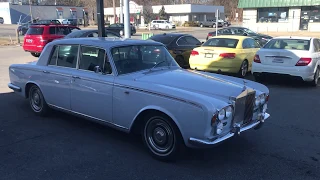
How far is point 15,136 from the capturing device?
5.22m

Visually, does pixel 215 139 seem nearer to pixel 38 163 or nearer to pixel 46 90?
pixel 38 163

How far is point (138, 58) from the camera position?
506cm

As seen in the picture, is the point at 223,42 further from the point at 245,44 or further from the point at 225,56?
the point at 225,56

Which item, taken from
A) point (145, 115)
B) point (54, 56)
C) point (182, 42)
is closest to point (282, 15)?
point (182, 42)

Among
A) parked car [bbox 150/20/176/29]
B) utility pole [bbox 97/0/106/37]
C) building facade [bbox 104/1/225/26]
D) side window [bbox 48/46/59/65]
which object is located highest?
building facade [bbox 104/1/225/26]

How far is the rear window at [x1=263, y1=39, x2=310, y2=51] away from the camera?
9359 millimetres

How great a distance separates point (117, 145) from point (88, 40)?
188cm

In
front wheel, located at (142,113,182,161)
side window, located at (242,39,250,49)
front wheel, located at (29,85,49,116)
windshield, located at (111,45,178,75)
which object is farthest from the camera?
side window, located at (242,39,250,49)

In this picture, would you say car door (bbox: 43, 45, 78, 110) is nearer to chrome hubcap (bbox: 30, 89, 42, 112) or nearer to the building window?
chrome hubcap (bbox: 30, 89, 42, 112)

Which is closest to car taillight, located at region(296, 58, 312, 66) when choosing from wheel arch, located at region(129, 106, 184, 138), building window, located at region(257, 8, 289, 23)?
wheel arch, located at region(129, 106, 184, 138)

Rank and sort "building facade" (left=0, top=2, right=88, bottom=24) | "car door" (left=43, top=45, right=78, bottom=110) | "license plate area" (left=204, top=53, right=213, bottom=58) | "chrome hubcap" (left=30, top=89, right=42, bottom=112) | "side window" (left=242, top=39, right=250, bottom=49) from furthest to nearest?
"building facade" (left=0, top=2, right=88, bottom=24) < "side window" (left=242, top=39, right=250, bottom=49) < "license plate area" (left=204, top=53, right=213, bottom=58) < "chrome hubcap" (left=30, top=89, right=42, bottom=112) < "car door" (left=43, top=45, right=78, bottom=110)

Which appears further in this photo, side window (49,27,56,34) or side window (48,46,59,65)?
side window (49,27,56,34)

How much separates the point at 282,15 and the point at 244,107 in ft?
131

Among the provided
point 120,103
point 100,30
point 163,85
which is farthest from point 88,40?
point 100,30
